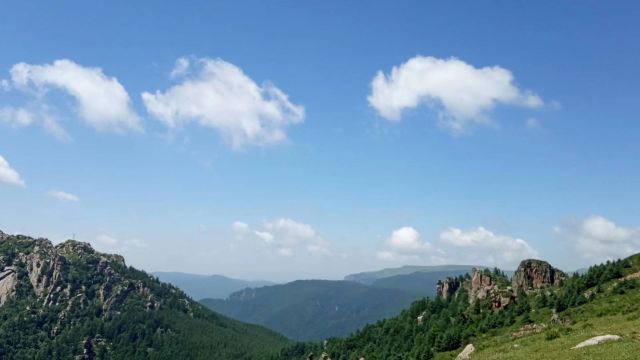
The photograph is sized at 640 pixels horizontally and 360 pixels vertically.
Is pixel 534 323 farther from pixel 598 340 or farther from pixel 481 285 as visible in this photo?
pixel 481 285

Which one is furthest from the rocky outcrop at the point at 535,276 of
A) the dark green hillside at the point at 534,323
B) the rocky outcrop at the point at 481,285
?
the rocky outcrop at the point at 481,285

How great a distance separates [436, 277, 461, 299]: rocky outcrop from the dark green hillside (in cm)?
411

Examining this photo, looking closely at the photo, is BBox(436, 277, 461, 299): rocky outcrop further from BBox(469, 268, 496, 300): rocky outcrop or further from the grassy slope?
the grassy slope

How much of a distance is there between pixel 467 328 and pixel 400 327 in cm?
5490

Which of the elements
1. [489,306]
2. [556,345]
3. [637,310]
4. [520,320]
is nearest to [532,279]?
[489,306]

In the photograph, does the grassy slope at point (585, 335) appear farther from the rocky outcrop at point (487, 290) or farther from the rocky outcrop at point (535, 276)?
the rocky outcrop at point (535, 276)

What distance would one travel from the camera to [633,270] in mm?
102250

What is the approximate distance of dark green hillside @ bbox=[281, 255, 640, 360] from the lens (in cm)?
5278

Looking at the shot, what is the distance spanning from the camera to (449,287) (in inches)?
6565

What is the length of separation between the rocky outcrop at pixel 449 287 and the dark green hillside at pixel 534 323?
4110 millimetres

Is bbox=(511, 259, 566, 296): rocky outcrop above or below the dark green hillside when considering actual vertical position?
above

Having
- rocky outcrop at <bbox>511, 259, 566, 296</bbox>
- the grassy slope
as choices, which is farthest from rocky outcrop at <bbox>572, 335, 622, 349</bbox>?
rocky outcrop at <bbox>511, 259, 566, 296</bbox>

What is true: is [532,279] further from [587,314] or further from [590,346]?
[590,346]

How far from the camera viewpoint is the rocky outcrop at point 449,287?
165 m
